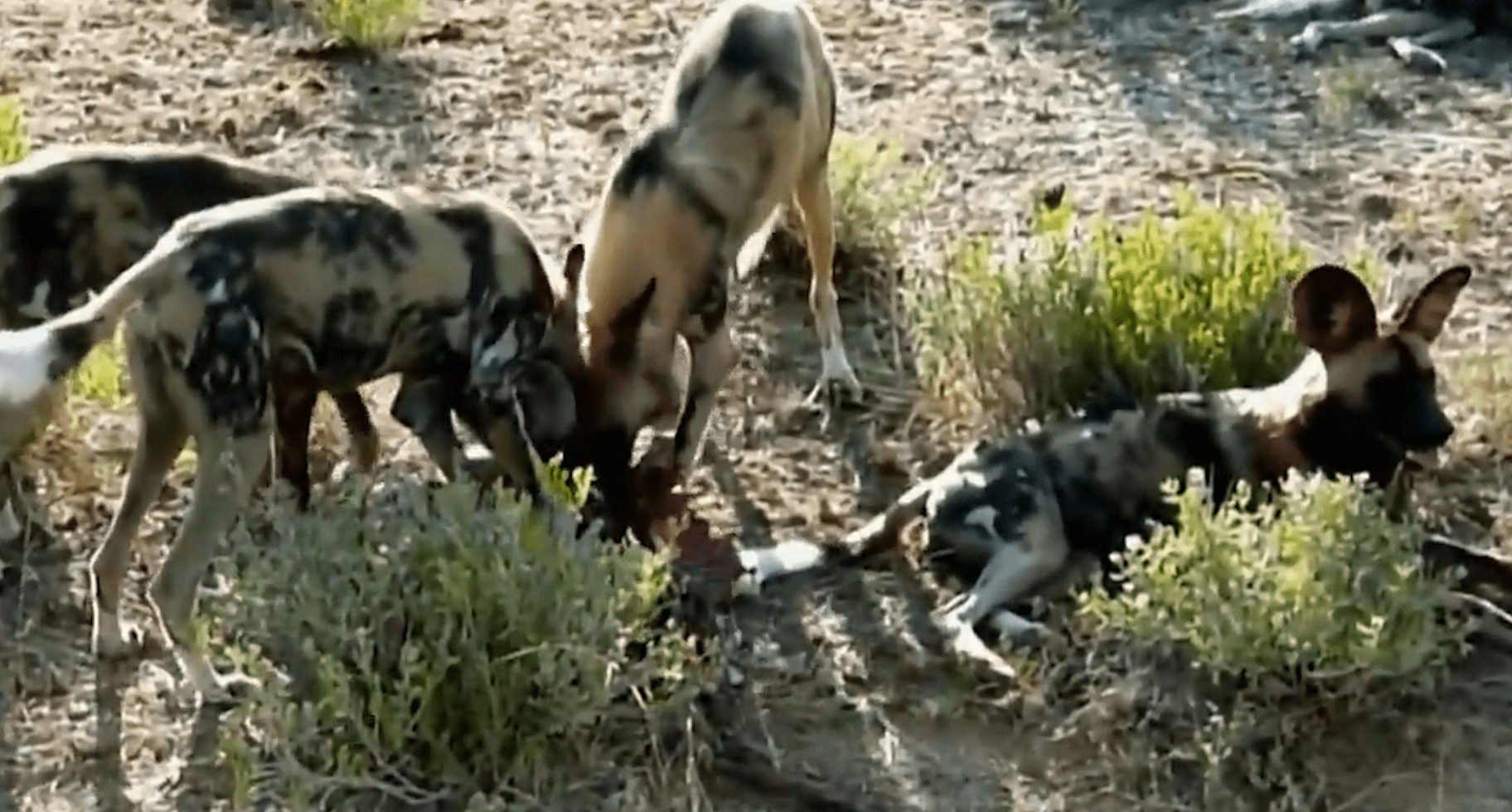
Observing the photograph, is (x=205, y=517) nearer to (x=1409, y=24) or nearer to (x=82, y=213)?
(x=82, y=213)

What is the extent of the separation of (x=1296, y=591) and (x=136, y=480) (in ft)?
6.86

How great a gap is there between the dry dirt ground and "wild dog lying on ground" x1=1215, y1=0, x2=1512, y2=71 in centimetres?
9

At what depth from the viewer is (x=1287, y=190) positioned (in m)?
6.34

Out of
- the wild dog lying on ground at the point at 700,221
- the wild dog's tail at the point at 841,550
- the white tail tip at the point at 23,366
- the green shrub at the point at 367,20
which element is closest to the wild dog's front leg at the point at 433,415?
the wild dog lying on ground at the point at 700,221

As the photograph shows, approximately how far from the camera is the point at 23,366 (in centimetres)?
372

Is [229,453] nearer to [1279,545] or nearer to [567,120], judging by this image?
[1279,545]

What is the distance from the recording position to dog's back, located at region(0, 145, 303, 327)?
4539mm

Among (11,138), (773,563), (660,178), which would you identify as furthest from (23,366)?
(11,138)

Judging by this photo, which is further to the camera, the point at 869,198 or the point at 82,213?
the point at 869,198

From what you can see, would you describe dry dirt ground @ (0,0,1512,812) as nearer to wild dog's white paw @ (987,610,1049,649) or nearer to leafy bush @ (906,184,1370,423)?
wild dog's white paw @ (987,610,1049,649)

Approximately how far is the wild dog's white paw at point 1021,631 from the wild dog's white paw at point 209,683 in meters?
1.42

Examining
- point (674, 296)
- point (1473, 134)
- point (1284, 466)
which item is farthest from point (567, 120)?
point (1284, 466)

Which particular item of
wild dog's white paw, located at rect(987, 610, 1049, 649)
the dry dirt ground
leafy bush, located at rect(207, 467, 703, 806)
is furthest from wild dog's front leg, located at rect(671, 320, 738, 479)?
leafy bush, located at rect(207, 467, 703, 806)

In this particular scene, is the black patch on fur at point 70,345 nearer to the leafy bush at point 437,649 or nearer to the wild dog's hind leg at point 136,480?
the wild dog's hind leg at point 136,480
